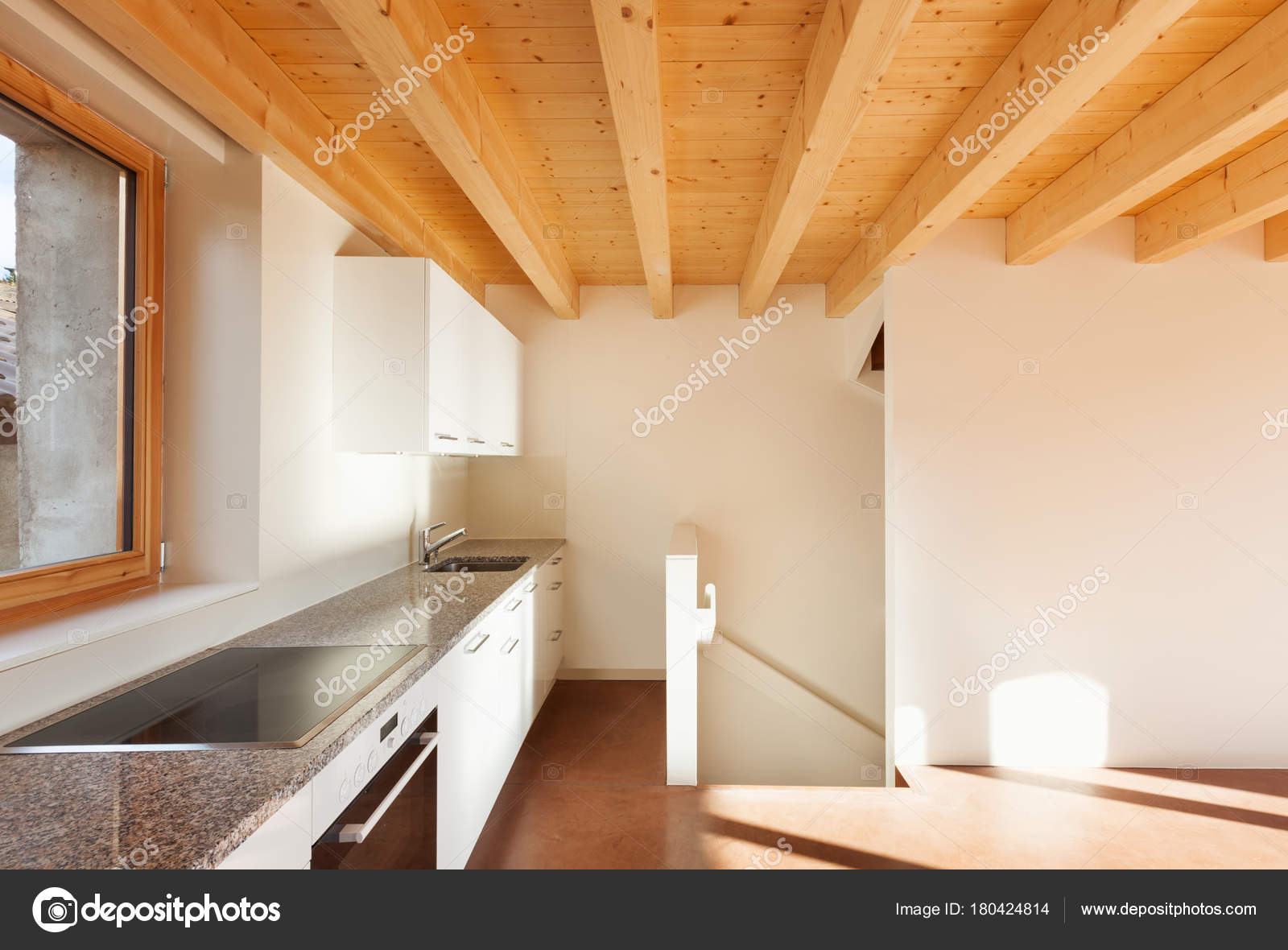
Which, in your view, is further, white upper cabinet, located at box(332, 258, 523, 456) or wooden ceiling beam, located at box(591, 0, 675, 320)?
white upper cabinet, located at box(332, 258, 523, 456)

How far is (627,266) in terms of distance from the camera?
371 centimetres

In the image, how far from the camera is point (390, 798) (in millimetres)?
1389

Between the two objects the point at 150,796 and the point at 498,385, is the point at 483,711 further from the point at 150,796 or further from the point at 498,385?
the point at 498,385

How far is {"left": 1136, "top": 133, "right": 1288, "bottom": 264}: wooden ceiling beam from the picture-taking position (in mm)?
2191

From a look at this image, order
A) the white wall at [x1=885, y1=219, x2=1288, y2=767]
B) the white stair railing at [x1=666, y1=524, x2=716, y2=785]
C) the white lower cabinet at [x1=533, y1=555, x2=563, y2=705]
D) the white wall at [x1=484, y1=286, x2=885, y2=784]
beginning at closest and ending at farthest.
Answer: the white stair railing at [x1=666, y1=524, x2=716, y2=785], the white wall at [x1=885, y1=219, x2=1288, y2=767], the white lower cabinet at [x1=533, y1=555, x2=563, y2=705], the white wall at [x1=484, y1=286, x2=885, y2=784]

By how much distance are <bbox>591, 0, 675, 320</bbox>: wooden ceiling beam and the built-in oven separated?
1.55 m

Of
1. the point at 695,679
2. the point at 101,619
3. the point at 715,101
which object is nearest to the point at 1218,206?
the point at 715,101

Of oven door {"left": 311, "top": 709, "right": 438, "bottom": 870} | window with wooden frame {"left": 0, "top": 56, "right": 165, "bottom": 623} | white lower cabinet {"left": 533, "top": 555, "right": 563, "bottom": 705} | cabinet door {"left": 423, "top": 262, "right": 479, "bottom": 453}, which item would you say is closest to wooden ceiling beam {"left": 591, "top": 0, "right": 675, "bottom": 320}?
cabinet door {"left": 423, "top": 262, "right": 479, "bottom": 453}

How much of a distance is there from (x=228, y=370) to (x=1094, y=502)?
136 inches

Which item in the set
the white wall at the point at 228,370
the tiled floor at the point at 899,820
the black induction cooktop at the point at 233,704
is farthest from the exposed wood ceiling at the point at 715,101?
the tiled floor at the point at 899,820

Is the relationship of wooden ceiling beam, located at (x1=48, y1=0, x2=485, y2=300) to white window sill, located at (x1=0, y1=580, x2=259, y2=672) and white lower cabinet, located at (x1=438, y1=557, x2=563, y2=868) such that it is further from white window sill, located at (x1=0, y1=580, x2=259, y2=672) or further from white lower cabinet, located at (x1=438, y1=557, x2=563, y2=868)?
white lower cabinet, located at (x1=438, y1=557, x2=563, y2=868)

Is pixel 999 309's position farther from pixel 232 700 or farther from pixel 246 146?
pixel 232 700

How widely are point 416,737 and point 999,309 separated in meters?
2.93
